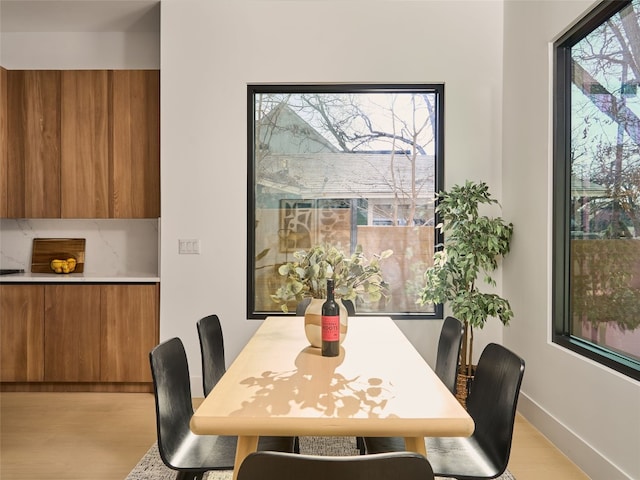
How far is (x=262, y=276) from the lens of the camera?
3928 millimetres

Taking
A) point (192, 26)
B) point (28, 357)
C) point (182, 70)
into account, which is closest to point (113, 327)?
point (28, 357)

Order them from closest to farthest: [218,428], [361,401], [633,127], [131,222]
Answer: [218,428] < [361,401] < [633,127] < [131,222]

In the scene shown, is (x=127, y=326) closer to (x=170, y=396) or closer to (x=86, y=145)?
(x=86, y=145)

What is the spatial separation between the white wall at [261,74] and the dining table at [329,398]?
1921mm

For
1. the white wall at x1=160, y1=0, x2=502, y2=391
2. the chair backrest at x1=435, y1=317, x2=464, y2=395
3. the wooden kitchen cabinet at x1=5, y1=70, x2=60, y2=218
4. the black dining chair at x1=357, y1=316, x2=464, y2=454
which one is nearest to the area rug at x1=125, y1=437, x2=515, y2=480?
the black dining chair at x1=357, y1=316, x2=464, y2=454

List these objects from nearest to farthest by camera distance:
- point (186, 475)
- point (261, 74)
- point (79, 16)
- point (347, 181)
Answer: point (186, 475) < point (261, 74) < point (347, 181) < point (79, 16)

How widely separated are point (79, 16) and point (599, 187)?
163 inches

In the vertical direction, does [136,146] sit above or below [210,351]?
above

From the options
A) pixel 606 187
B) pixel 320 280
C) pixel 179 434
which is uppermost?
pixel 606 187

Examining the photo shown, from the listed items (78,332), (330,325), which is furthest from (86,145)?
(330,325)

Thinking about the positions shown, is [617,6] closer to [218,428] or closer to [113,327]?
[218,428]

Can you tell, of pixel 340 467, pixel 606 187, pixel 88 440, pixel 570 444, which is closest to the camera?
pixel 340 467

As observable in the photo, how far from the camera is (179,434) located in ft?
6.11

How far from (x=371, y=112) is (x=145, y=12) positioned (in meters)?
2.06
